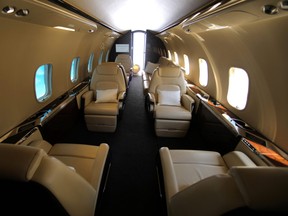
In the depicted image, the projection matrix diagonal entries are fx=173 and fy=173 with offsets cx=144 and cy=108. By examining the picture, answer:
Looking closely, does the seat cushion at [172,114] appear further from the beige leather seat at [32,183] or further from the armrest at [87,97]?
the beige leather seat at [32,183]

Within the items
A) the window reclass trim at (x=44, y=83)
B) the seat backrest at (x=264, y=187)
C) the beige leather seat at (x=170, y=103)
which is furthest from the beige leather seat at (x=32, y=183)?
the beige leather seat at (x=170, y=103)

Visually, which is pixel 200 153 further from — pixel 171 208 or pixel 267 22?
pixel 267 22

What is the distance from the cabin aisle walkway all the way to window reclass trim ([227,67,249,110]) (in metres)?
1.48

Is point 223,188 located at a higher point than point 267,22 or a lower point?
lower

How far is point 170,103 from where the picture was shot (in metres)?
3.57

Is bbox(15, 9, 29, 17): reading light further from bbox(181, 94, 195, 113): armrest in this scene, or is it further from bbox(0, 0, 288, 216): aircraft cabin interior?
bbox(181, 94, 195, 113): armrest

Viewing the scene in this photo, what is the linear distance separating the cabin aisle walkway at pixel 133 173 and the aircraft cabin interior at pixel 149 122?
0.6 inches

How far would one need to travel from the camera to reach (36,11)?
132 centimetres

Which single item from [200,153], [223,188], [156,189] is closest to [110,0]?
[200,153]

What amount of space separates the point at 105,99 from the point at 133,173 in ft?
5.70

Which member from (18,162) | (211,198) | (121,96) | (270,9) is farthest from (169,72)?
(18,162)

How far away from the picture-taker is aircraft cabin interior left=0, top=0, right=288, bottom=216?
0.82 meters

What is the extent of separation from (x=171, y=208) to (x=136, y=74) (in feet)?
27.7

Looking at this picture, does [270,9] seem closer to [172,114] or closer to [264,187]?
[264,187]
